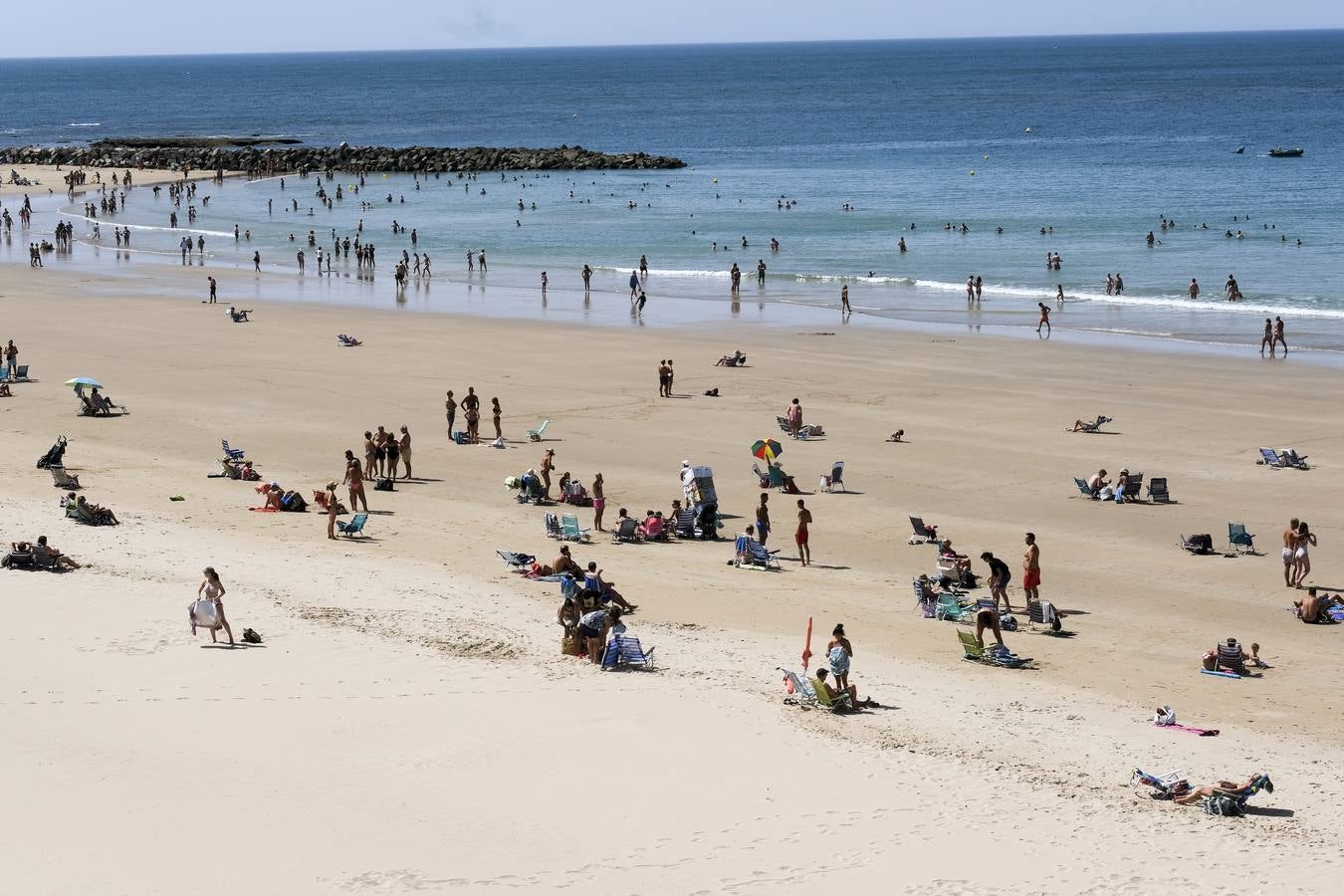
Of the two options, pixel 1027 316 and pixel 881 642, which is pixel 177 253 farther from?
pixel 881 642

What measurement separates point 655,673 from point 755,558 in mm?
5047

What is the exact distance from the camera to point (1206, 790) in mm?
12852

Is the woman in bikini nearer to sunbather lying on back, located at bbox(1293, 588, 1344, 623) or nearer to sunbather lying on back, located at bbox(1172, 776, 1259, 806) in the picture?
sunbather lying on back, located at bbox(1172, 776, 1259, 806)

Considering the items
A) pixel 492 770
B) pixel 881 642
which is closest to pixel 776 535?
pixel 881 642

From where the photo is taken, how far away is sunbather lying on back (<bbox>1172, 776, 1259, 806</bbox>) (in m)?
12.7

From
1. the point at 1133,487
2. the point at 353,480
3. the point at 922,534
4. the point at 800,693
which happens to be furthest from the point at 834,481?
the point at 800,693

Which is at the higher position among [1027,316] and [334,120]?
[334,120]

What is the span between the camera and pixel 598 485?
22.5 m

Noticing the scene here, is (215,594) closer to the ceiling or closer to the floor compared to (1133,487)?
closer to the ceiling

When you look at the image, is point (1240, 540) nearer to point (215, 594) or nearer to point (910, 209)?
point (215, 594)

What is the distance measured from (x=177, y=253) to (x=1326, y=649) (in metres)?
52.8

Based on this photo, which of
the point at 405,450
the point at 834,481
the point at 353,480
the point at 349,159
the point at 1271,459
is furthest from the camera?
the point at 349,159

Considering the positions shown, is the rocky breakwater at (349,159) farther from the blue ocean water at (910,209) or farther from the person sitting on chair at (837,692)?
the person sitting on chair at (837,692)

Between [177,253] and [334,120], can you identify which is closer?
[177,253]
